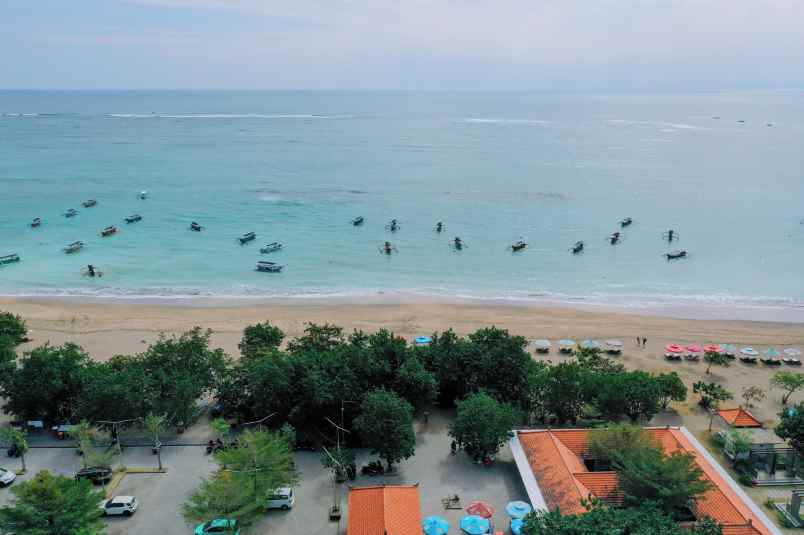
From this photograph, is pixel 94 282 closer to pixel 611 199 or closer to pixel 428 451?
pixel 428 451

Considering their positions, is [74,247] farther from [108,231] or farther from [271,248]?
[271,248]

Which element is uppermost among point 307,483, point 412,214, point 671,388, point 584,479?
point 412,214

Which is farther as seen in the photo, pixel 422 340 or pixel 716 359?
pixel 422 340

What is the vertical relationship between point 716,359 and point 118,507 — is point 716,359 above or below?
above

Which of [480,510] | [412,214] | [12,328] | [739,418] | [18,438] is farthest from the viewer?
[412,214]

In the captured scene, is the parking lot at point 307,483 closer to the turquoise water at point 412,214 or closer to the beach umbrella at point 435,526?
the beach umbrella at point 435,526

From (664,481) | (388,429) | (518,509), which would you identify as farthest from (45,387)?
(664,481)

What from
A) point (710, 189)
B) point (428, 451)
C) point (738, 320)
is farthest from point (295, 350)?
point (710, 189)
